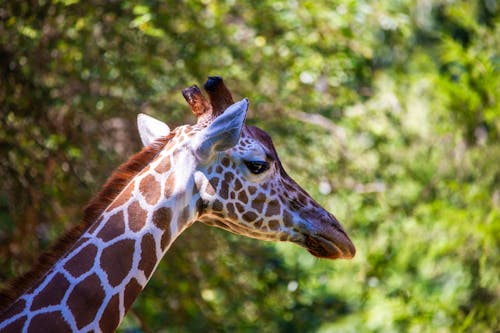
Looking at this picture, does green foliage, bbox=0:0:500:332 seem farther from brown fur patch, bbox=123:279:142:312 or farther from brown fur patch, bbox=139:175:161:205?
brown fur patch, bbox=123:279:142:312

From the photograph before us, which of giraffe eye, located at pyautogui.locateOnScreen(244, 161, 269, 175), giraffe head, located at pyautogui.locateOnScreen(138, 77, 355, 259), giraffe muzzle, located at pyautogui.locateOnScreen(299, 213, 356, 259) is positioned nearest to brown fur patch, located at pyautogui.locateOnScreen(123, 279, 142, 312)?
giraffe head, located at pyautogui.locateOnScreen(138, 77, 355, 259)

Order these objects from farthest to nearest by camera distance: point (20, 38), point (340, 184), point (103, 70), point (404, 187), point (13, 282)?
point (404, 187) < point (340, 184) < point (103, 70) < point (20, 38) < point (13, 282)

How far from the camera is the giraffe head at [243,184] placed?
11.6ft

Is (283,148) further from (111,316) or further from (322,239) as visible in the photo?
(111,316)

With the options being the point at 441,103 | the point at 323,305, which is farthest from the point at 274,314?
the point at 441,103

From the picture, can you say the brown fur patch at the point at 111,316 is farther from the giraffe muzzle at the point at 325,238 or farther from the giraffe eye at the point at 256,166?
the giraffe muzzle at the point at 325,238

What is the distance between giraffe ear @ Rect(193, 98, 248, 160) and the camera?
3.47 meters

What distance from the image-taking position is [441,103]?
9.74 metres

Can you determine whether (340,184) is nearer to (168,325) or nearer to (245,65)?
(245,65)

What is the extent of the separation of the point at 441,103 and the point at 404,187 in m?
1.11

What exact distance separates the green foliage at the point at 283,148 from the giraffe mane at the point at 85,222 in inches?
115

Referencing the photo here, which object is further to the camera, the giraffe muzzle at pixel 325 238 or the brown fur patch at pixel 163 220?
the giraffe muzzle at pixel 325 238

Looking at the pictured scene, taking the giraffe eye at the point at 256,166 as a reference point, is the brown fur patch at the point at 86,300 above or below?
below

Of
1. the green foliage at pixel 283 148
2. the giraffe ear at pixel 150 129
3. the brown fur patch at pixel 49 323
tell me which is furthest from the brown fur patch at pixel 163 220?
the green foliage at pixel 283 148
